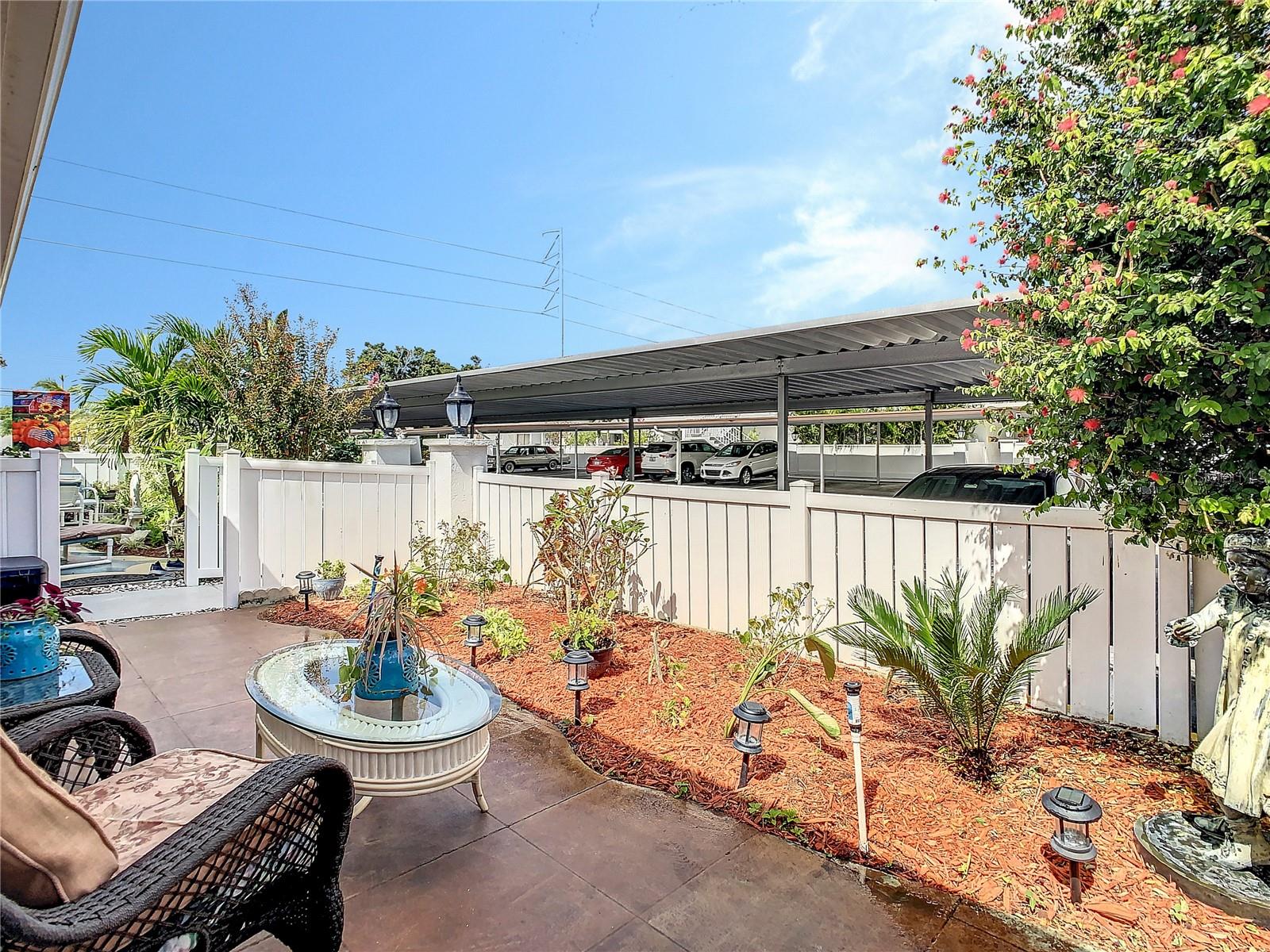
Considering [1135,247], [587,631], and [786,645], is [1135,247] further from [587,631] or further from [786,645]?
[587,631]

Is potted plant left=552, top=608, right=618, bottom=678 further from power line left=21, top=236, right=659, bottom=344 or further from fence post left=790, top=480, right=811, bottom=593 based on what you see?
power line left=21, top=236, right=659, bottom=344

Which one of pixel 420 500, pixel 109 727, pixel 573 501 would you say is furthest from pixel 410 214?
pixel 109 727

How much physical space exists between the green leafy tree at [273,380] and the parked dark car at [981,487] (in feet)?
23.5

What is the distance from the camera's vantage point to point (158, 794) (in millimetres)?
1915

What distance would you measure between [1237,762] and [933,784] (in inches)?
44.1

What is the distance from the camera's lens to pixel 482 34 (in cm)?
835

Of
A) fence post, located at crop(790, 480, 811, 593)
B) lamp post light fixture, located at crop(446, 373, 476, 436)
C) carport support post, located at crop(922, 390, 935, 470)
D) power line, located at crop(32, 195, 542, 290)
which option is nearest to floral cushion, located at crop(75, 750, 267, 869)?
fence post, located at crop(790, 480, 811, 593)

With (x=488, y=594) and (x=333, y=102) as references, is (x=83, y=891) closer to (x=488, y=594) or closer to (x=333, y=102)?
(x=488, y=594)

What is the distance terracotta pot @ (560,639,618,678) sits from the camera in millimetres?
4438

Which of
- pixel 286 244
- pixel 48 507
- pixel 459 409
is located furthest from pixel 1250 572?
pixel 286 244

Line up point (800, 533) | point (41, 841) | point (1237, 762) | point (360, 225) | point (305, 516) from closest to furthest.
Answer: point (41, 841)
point (1237, 762)
point (800, 533)
point (305, 516)
point (360, 225)

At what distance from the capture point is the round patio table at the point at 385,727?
2455 mm

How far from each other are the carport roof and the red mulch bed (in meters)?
3.26

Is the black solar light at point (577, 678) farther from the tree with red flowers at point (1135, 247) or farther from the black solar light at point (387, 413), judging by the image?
the black solar light at point (387, 413)
